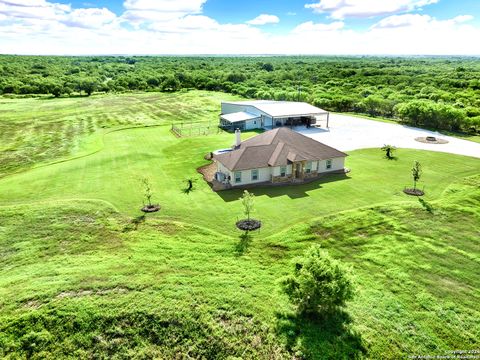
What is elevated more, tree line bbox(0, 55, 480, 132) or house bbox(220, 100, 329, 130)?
tree line bbox(0, 55, 480, 132)

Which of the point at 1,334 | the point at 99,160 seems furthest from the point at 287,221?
the point at 99,160

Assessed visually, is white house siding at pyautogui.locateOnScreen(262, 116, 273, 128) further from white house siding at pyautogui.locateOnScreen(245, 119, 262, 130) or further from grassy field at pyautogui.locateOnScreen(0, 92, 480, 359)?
grassy field at pyautogui.locateOnScreen(0, 92, 480, 359)

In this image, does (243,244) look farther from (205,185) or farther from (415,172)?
(415,172)

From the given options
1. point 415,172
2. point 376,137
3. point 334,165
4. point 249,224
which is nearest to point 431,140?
point 376,137

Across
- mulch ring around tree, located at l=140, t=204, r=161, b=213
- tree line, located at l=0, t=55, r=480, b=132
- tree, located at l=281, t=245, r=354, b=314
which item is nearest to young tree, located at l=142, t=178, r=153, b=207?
mulch ring around tree, located at l=140, t=204, r=161, b=213

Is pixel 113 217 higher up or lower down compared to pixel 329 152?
Result: lower down

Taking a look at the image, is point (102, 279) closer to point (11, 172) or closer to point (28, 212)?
point (28, 212)

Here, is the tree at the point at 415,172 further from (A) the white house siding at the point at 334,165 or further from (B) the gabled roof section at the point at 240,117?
(B) the gabled roof section at the point at 240,117
